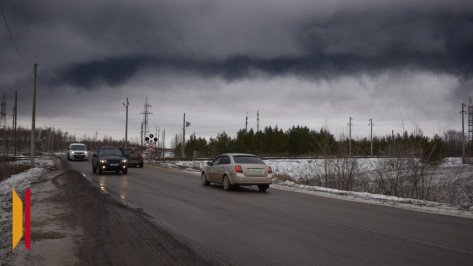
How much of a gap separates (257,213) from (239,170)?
5858 mm

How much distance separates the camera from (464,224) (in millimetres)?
8984

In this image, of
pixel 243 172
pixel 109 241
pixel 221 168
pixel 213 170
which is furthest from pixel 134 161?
pixel 109 241

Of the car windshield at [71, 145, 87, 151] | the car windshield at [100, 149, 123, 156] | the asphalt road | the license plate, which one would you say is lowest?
the asphalt road

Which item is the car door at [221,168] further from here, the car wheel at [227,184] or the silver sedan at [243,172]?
the car wheel at [227,184]

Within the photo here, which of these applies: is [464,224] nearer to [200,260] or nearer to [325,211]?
[325,211]

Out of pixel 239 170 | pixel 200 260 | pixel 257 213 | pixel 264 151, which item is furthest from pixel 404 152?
pixel 264 151

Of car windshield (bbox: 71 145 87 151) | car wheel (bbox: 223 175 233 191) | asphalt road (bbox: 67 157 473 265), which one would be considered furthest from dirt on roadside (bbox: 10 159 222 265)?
car windshield (bbox: 71 145 87 151)

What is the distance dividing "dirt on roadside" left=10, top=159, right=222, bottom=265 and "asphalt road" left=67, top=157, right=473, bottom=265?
387 millimetres

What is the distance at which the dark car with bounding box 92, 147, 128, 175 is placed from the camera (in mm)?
24734

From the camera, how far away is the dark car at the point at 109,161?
81.1 ft

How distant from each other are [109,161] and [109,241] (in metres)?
19.0

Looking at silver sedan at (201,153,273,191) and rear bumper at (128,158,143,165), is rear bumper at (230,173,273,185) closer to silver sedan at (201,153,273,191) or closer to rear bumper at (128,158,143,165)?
silver sedan at (201,153,273,191)

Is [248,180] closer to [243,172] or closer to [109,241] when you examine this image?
[243,172]

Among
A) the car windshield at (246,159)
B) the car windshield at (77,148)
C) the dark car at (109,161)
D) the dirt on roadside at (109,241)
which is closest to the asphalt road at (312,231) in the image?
the dirt on roadside at (109,241)
